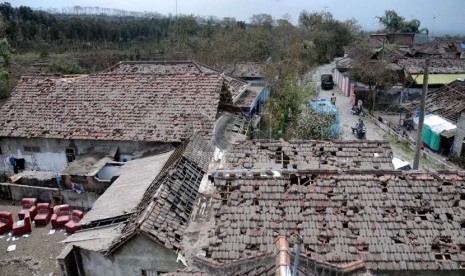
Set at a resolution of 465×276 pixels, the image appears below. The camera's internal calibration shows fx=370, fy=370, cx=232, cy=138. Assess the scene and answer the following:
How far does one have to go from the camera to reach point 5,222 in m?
16.3

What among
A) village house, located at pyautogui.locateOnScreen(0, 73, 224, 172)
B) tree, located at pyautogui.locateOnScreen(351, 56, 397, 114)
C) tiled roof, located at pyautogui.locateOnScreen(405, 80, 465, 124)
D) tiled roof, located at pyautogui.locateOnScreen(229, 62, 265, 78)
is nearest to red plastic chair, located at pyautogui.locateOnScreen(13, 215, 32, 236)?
village house, located at pyautogui.locateOnScreen(0, 73, 224, 172)

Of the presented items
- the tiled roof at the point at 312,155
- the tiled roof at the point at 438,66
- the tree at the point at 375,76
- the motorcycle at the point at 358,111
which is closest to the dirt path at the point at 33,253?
the tiled roof at the point at 312,155

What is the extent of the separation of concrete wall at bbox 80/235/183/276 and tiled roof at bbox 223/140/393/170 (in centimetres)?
338

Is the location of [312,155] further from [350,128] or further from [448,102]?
[448,102]

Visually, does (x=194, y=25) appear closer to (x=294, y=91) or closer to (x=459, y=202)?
(x=294, y=91)

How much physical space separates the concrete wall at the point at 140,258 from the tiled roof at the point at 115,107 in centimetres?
810

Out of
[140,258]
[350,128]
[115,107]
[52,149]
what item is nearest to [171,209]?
[140,258]

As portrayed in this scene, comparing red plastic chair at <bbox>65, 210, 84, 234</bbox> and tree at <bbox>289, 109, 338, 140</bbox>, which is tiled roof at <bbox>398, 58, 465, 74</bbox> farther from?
red plastic chair at <bbox>65, 210, 84, 234</bbox>

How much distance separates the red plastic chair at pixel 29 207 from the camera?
653 inches

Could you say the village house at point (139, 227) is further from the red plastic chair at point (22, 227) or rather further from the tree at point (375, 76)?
the tree at point (375, 76)

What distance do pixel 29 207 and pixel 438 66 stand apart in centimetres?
4022

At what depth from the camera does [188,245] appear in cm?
973

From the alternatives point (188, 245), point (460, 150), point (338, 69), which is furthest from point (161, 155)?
point (338, 69)

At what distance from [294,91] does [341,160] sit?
1718 cm
